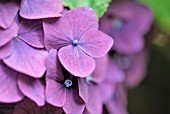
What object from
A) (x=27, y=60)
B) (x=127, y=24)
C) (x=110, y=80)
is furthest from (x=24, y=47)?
(x=127, y=24)

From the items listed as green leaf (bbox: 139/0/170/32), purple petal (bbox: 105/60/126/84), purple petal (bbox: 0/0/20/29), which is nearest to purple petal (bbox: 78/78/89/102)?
purple petal (bbox: 0/0/20/29)

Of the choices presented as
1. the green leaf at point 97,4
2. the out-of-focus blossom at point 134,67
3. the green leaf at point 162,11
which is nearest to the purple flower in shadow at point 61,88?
the green leaf at point 97,4

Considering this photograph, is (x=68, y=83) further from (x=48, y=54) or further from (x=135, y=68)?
(x=135, y=68)

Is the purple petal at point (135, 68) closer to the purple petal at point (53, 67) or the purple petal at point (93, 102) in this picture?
the purple petal at point (93, 102)

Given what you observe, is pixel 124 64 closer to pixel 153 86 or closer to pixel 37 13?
pixel 153 86

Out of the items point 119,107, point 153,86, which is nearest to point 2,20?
point 119,107

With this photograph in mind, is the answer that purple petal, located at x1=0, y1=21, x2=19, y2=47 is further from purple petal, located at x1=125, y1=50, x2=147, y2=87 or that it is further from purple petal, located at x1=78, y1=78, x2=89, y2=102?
purple petal, located at x1=125, y1=50, x2=147, y2=87
